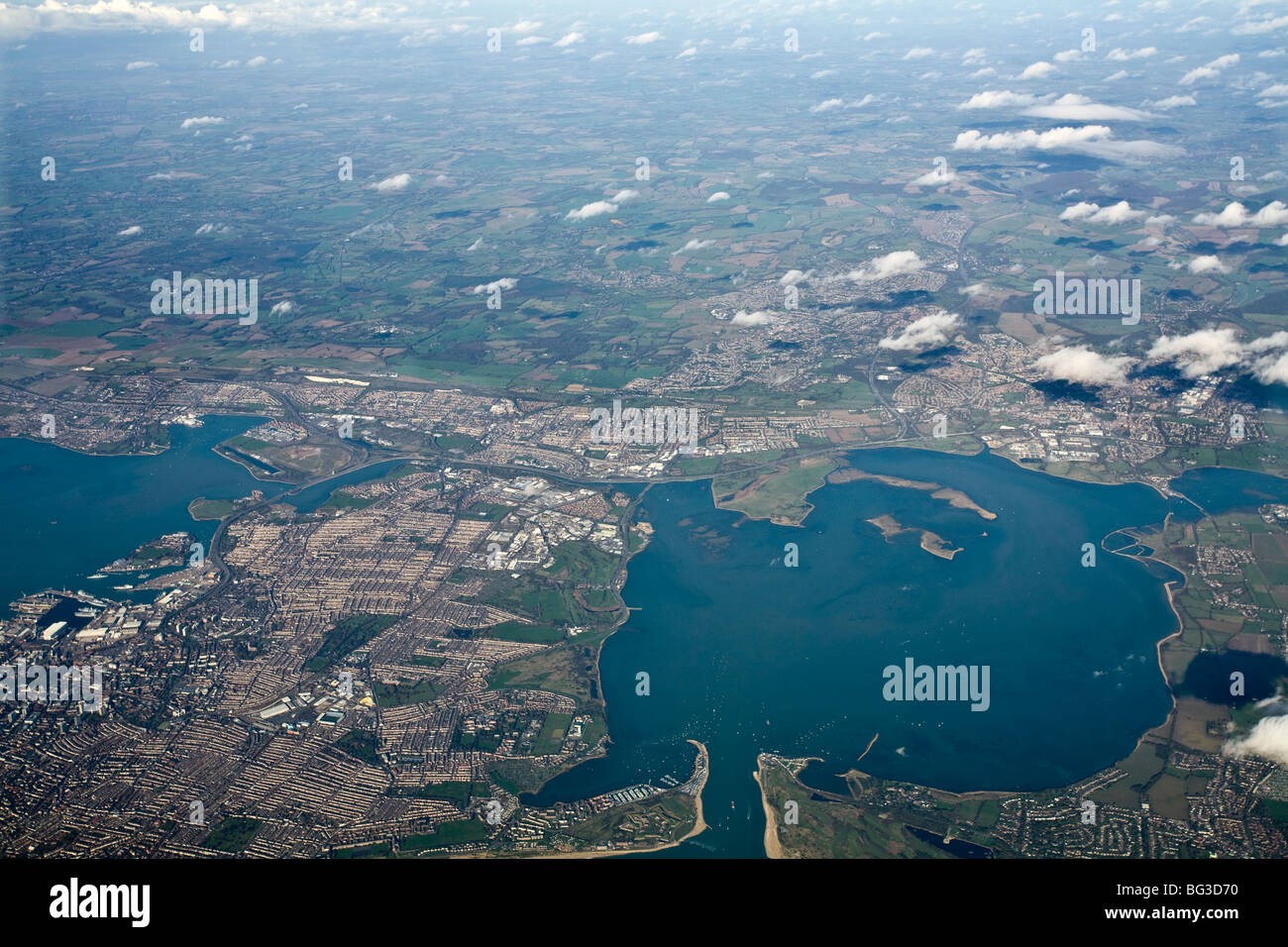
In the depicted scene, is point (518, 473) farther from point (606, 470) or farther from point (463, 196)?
point (463, 196)

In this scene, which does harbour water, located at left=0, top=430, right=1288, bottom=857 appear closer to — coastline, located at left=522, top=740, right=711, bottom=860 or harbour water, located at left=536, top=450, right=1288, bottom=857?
harbour water, located at left=536, top=450, right=1288, bottom=857

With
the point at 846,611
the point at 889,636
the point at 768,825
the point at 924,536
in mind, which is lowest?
the point at 768,825

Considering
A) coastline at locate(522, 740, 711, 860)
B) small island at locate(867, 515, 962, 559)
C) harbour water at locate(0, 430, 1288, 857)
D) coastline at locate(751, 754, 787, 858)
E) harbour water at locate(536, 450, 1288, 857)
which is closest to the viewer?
coastline at locate(522, 740, 711, 860)

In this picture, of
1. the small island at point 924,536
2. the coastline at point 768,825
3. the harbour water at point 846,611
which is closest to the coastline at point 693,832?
the harbour water at point 846,611

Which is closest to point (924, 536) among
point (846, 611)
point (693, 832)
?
point (846, 611)

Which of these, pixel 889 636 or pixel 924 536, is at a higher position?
pixel 924 536

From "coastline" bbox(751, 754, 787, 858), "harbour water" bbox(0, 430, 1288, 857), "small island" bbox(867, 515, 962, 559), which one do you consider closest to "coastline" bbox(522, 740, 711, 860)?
"harbour water" bbox(0, 430, 1288, 857)

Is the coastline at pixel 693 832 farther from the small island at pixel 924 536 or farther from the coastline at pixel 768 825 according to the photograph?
the small island at pixel 924 536

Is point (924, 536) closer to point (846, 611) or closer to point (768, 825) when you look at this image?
point (846, 611)

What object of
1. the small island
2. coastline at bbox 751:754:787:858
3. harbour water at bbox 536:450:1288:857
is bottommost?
coastline at bbox 751:754:787:858

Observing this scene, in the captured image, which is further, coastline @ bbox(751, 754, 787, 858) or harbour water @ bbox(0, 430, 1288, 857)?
harbour water @ bbox(0, 430, 1288, 857)

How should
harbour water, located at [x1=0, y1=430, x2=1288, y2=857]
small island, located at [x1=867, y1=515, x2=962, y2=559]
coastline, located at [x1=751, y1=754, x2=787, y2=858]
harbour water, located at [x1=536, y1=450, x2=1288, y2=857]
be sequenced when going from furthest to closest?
small island, located at [x1=867, y1=515, x2=962, y2=559] < harbour water, located at [x1=0, y1=430, x2=1288, y2=857] < harbour water, located at [x1=536, y1=450, x2=1288, y2=857] < coastline, located at [x1=751, y1=754, x2=787, y2=858]

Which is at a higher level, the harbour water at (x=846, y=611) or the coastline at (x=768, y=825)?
the harbour water at (x=846, y=611)
